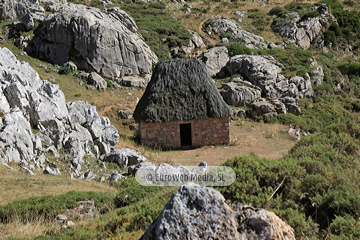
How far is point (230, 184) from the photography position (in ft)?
26.9

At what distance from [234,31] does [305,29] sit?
9418 millimetres

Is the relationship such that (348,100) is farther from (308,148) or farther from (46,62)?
(46,62)

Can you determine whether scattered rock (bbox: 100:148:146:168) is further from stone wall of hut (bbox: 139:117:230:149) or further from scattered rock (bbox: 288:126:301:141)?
scattered rock (bbox: 288:126:301:141)

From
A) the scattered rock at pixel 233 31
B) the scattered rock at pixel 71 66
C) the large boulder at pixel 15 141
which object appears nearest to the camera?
the large boulder at pixel 15 141

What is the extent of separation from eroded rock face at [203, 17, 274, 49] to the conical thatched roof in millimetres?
21662

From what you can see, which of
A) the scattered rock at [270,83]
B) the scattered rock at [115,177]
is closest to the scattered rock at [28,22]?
the scattered rock at [270,83]

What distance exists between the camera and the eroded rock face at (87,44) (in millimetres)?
31406

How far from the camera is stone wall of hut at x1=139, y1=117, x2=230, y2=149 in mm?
21344

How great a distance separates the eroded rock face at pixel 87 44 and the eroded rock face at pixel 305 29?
871 inches

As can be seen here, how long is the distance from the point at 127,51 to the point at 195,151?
1562 centimetres

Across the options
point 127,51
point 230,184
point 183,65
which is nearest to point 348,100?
point 183,65

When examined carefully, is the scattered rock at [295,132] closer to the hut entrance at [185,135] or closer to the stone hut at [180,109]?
the stone hut at [180,109]

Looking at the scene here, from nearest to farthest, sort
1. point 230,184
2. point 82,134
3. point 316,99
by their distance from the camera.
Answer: point 230,184, point 82,134, point 316,99

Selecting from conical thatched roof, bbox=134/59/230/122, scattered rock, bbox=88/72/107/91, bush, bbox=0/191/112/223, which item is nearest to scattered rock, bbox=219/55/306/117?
conical thatched roof, bbox=134/59/230/122
